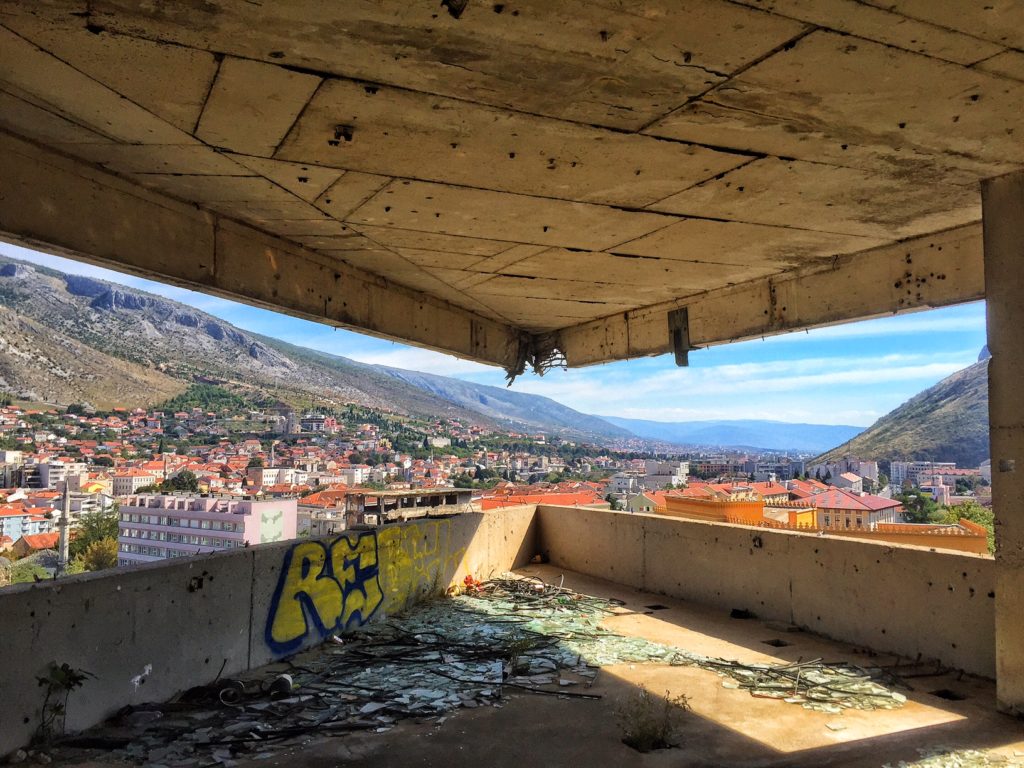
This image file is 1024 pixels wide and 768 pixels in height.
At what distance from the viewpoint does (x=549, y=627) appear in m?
8.02

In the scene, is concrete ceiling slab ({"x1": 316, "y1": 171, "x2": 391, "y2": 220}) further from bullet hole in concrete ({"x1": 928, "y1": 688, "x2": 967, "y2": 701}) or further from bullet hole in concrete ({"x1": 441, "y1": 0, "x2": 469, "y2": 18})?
bullet hole in concrete ({"x1": 928, "y1": 688, "x2": 967, "y2": 701})

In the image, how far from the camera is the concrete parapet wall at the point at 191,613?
4371 millimetres

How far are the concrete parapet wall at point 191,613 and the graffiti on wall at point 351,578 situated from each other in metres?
0.01

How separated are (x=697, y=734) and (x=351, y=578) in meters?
4.28

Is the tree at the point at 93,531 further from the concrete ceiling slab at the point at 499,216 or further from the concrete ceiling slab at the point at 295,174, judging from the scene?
the concrete ceiling slab at the point at 295,174

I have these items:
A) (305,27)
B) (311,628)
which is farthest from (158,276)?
(311,628)

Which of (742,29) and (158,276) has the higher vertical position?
(742,29)

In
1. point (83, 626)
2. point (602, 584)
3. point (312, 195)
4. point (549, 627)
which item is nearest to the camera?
point (83, 626)

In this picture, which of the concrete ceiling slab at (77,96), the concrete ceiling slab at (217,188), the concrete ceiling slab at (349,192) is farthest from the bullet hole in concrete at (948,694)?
the concrete ceiling slab at (77,96)

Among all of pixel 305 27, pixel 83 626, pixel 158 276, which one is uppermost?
pixel 305 27

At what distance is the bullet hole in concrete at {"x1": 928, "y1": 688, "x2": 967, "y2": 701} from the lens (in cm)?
569

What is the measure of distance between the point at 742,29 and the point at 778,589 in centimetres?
727

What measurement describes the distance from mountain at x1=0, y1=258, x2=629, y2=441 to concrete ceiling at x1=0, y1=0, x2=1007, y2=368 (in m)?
99.7

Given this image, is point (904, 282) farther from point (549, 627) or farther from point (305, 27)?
point (305, 27)
